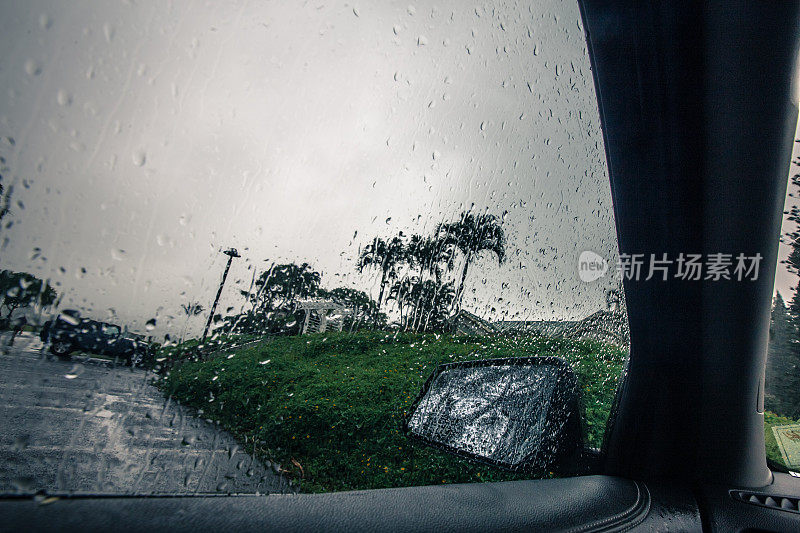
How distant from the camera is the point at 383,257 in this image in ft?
6.42

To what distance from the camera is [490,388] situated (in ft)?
6.75

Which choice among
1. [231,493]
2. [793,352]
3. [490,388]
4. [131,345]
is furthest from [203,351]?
[793,352]

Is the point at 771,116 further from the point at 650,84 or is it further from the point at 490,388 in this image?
the point at 490,388

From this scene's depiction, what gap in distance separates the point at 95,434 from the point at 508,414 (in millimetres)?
1567

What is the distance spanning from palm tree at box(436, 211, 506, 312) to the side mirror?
1.77 feet

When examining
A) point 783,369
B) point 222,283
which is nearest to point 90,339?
point 222,283

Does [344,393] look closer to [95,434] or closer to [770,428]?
[95,434]

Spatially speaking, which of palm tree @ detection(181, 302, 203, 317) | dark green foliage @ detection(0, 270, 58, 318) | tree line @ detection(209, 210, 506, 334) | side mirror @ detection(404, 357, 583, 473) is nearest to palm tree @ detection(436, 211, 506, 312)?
tree line @ detection(209, 210, 506, 334)

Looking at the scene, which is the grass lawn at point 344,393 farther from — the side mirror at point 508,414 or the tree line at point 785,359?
the tree line at point 785,359

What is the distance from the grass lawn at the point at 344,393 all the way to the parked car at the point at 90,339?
14 cm

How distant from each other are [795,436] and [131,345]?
3.01 meters

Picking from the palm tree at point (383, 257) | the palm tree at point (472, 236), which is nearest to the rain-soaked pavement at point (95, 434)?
the palm tree at point (383, 257)

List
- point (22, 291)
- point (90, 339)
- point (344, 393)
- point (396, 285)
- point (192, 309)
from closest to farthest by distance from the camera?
point (22, 291) → point (90, 339) → point (192, 309) → point (396, 285) → point (344, 393)

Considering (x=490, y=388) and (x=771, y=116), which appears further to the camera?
(x=490, y=388)
